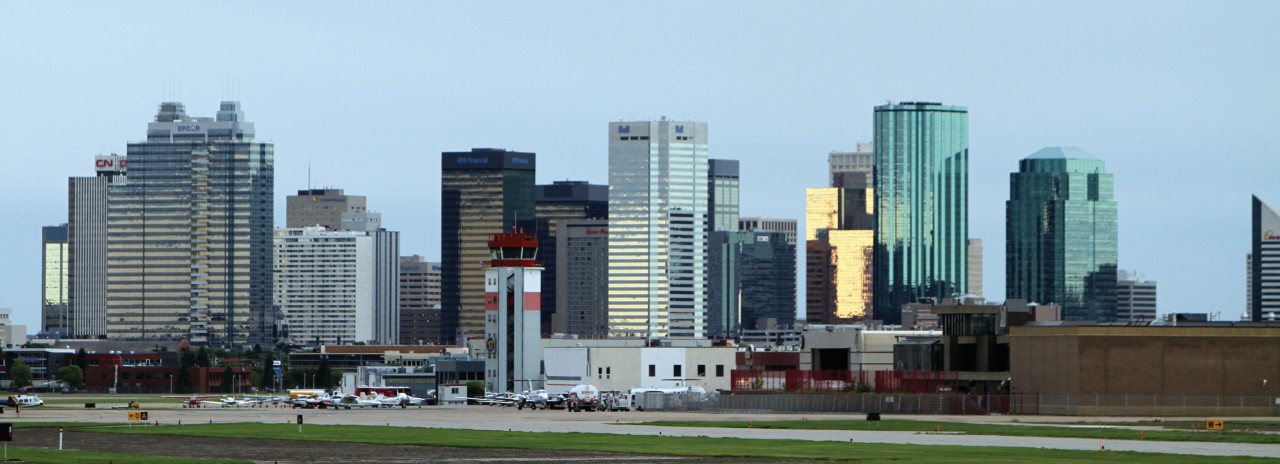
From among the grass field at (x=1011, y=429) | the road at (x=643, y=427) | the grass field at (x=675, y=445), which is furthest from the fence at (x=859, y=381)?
the grass field at (x=675, y=445)

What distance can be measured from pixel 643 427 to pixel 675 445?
2841 centimetres

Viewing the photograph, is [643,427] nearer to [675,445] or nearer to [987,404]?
[675,445]

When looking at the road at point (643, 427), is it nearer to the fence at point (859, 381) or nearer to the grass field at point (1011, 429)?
the grass field at point (1011, 429)

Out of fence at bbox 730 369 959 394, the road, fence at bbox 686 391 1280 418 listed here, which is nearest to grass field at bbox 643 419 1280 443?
the road

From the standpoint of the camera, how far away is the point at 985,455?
9944cm

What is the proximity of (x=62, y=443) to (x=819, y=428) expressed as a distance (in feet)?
156

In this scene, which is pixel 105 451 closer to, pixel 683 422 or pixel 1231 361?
pixel 683 422

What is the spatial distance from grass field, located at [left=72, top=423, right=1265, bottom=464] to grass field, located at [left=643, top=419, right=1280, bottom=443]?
50.7 ft

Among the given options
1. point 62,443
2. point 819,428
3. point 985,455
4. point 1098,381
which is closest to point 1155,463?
point 985,455

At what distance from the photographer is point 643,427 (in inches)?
5458

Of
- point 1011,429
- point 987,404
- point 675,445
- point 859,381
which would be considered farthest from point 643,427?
point 859,381

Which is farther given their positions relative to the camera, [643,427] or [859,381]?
[859,381]

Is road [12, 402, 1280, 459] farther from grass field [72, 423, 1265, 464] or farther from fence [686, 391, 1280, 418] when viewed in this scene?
fence [686, 391, 1280, 418]

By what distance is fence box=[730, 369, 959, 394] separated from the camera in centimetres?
17750
